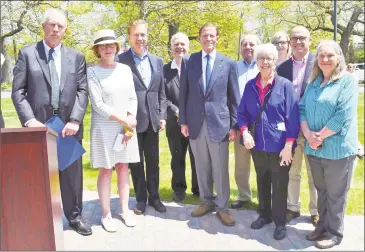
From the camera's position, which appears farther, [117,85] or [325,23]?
[325,23]

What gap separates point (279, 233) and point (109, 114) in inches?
83.1

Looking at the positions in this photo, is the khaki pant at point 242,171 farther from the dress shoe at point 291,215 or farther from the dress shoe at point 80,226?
the dress shoe at point 80,226

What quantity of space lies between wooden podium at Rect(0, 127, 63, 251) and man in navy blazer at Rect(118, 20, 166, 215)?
169 centimetres

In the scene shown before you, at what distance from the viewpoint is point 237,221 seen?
462 centimetres

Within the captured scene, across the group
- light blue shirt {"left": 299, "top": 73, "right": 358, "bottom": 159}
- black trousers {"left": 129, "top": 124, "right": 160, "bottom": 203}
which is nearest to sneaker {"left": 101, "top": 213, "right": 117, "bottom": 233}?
black trousers {"left": 129, "top": 124, "right": 160, "bottom": 203}

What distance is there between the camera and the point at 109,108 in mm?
4137

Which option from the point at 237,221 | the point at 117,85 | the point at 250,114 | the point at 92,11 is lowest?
the point at 237,221

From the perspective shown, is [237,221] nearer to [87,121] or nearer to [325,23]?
[87,121]

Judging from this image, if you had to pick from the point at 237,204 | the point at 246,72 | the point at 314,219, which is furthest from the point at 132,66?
the point at 314,219

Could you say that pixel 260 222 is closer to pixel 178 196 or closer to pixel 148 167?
pixel 178 196

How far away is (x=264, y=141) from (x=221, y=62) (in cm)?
101

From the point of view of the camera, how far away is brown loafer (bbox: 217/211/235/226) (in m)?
4.48

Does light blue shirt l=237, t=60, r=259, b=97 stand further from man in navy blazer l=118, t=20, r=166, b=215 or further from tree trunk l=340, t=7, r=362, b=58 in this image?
tree trunk l=340, t=7, r=362, b=58

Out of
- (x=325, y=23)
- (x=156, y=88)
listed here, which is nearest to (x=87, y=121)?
(x=156, y=88)
